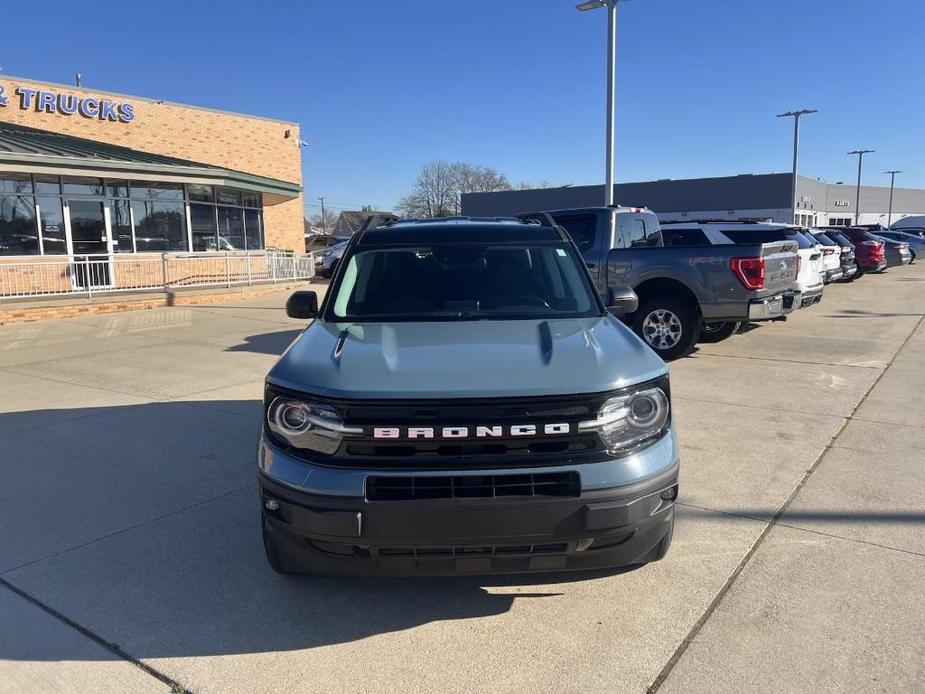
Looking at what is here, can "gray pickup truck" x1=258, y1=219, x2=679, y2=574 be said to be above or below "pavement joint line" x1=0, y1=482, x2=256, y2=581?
above

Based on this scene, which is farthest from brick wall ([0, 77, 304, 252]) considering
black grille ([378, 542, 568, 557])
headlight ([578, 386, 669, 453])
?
headlight ([578, 386, 669, 453])

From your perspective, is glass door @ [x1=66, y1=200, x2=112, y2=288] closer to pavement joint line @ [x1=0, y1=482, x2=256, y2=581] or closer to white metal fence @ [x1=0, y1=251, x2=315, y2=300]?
white metal fence @ [x1=0, y1=251, x2=315, y2=300]

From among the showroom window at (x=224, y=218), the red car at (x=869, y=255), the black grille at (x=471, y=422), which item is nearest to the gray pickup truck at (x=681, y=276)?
the black grille at (x=471, y=422)

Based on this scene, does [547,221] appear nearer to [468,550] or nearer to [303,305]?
[303,305]

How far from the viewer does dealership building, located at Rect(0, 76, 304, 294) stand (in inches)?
640

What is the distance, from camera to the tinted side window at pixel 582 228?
9.62 metres

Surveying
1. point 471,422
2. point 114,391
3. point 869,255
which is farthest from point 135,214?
point 869,255

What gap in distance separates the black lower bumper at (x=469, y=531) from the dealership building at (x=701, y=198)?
48.6 m

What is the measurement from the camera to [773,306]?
8.52m

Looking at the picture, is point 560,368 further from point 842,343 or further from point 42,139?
point 42,139

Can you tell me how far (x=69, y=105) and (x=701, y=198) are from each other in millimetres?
48330

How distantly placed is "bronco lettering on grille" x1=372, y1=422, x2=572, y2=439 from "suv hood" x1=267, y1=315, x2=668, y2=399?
0.13 metres

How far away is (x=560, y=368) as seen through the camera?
2.86m

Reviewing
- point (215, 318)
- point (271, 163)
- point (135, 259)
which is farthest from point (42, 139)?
point (271, 163)
